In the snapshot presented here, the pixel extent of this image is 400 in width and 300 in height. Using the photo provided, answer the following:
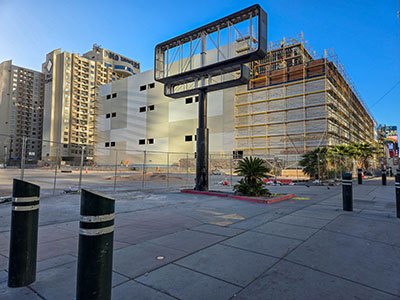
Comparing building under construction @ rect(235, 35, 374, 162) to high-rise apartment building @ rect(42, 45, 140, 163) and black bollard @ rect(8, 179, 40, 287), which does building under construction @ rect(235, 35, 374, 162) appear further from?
high-rise apartment building @ rect(42, 45, 140, 163)

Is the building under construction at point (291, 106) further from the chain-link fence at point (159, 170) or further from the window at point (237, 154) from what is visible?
the chain-link fence at point (159, 170)

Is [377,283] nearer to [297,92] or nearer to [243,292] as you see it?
[243,292]

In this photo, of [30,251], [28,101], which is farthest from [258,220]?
[28,101]

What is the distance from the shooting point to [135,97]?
59.3 meters

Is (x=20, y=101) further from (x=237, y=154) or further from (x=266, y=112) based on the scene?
(x=266, y=112)

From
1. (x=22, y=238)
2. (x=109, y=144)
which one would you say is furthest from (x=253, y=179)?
(x=109, y=144)

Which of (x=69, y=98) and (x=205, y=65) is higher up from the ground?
(x=69, y=98)

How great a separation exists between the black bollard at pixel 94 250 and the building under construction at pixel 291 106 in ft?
114

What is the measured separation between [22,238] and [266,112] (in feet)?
139

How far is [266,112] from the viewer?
42.6 metres

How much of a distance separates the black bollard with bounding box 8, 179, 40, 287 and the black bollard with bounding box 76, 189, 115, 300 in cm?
113

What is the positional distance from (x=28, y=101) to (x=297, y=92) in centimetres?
12517

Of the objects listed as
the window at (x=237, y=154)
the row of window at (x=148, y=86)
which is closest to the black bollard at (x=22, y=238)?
the window at (x=237, y=154)

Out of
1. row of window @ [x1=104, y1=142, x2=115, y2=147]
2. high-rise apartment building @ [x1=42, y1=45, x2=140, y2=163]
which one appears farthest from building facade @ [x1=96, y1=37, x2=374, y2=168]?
high-rise apartment building @ [x1=42, y1=45, x2=140, y2=163]
